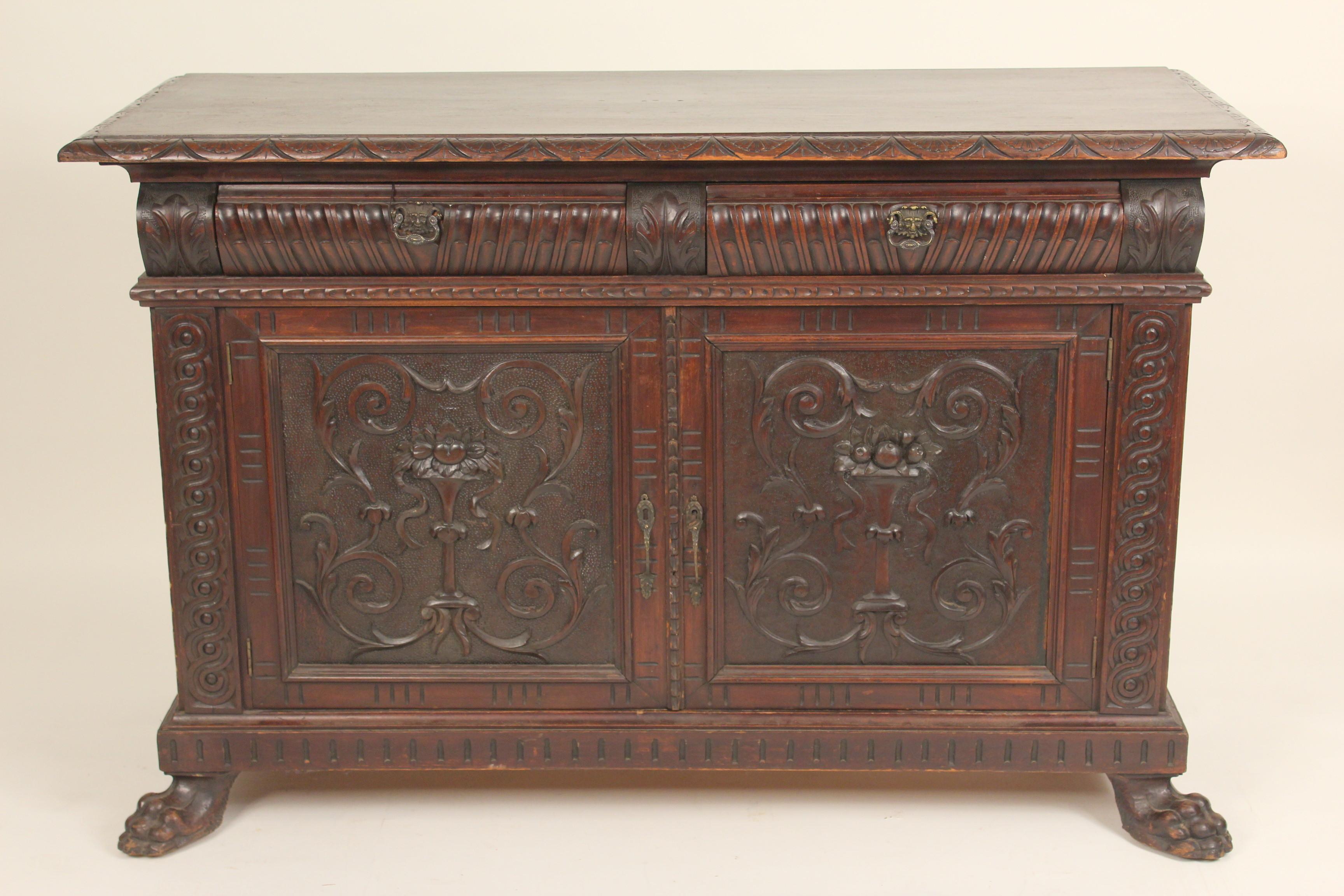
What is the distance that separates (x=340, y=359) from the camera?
10.5 feet

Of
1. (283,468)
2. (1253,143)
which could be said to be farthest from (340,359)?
(1253,143)

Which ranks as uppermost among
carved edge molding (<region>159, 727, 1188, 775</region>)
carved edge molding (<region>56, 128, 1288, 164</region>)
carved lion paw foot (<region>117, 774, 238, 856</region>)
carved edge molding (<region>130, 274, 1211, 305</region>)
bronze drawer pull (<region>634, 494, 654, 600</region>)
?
carved edge molding (<region>56, 128, 1288, 164</region>)

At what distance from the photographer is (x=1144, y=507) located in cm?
324

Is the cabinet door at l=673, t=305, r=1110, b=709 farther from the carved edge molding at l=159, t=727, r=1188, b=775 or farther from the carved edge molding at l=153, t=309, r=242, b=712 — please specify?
the carved edge molding at l=153, t=309, r=242, b=712

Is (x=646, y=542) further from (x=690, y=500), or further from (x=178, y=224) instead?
(x=178, y=224)

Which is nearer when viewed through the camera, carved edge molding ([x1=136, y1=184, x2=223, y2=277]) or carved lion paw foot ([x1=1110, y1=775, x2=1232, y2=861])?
carved edge molding ([x1=136, y1=184, x2=223, y2=277])

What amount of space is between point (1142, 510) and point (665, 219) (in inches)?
39.8

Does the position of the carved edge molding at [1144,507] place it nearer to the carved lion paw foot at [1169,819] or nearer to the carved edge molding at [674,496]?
the carved lion paw foot at [1169,819]

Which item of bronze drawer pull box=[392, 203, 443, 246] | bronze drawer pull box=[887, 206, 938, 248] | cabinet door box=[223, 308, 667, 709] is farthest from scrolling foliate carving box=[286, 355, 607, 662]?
bronze drawer pull box=[887, 206, 938, 248]

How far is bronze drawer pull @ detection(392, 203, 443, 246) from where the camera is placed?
3.10m

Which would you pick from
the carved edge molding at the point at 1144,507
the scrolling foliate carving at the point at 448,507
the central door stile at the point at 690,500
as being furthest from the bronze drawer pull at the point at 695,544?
the carved edge molding at the point at 1144,507

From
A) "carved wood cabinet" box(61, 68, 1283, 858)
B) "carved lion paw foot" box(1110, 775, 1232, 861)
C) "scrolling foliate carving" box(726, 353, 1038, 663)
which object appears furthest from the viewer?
"carved lion paw foot" box(1110, 775, 1232, 861)

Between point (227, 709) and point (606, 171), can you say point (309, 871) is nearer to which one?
point (227, 709)

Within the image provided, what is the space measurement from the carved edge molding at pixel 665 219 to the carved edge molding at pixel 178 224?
73 cm
